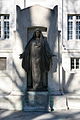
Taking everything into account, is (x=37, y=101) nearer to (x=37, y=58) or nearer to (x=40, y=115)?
(x=40, y=115)

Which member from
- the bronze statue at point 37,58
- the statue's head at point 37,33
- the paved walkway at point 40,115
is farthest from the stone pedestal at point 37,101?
the statue's head at point 37,33

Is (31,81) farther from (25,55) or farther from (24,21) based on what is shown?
(24,21)

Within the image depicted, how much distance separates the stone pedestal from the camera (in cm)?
1059

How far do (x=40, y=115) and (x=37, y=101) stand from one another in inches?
38.7

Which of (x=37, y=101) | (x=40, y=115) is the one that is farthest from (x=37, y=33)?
(x=40, y=115)

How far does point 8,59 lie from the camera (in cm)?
1922

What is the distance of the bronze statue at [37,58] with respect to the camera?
428 inches

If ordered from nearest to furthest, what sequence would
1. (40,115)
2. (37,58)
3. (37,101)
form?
(40,115) < (37,101) < (37,58)

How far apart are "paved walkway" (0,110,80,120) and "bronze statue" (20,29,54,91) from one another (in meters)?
1.24

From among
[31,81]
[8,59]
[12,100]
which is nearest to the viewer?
[12,100]

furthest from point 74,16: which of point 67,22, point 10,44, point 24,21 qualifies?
point 24,21

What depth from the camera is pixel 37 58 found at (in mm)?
10883

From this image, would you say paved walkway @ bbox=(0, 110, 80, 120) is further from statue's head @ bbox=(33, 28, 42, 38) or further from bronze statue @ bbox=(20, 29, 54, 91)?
statue's head @ bbox=(33, 28, 42, 38)

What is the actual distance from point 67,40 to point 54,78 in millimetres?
9196
